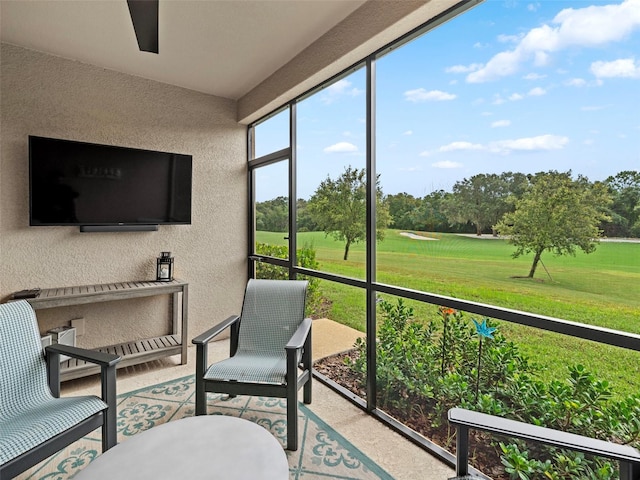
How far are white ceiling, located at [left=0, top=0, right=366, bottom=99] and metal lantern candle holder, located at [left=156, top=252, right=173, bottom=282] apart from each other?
1.82 meters

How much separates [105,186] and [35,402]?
6.30 ft

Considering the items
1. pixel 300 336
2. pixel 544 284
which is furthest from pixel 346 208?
pixel 544 284

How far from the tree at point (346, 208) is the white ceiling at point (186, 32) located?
3.62 feet

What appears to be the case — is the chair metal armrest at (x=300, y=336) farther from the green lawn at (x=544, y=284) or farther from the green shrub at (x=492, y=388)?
the green lawn at (x=544, y=284)

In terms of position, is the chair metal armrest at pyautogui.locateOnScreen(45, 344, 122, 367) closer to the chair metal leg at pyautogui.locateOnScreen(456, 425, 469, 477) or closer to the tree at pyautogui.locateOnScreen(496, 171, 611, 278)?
the chair metal leg at pyautogui.locateOnScreen(456, 425, 469, 477)

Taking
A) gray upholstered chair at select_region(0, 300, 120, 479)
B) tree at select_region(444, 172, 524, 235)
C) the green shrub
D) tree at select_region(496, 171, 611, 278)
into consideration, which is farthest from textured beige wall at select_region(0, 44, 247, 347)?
tree at select_region(496, 171, 611, 278)

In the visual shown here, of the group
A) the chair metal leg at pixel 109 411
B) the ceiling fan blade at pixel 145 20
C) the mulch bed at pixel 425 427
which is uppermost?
the ceiling fan blade at pixel 145 20

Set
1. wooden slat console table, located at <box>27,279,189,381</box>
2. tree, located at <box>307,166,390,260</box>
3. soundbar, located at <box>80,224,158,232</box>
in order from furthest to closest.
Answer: soundbar, located at <box>80,224,158,232</box>
wooden slat console table, located at <box>27,279,189,381</box>
tree, located at <box>307,166,390,260</box>

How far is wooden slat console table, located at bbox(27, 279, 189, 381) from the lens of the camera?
2.75 metres

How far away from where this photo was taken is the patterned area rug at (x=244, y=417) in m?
1.88

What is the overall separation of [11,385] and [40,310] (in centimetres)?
136

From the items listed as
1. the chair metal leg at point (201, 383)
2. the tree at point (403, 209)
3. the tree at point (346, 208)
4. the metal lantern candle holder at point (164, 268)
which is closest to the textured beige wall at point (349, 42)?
the tree at point (346, 208)

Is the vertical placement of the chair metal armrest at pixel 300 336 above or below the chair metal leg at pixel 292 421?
above

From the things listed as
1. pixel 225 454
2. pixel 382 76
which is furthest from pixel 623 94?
pixel 225 454
